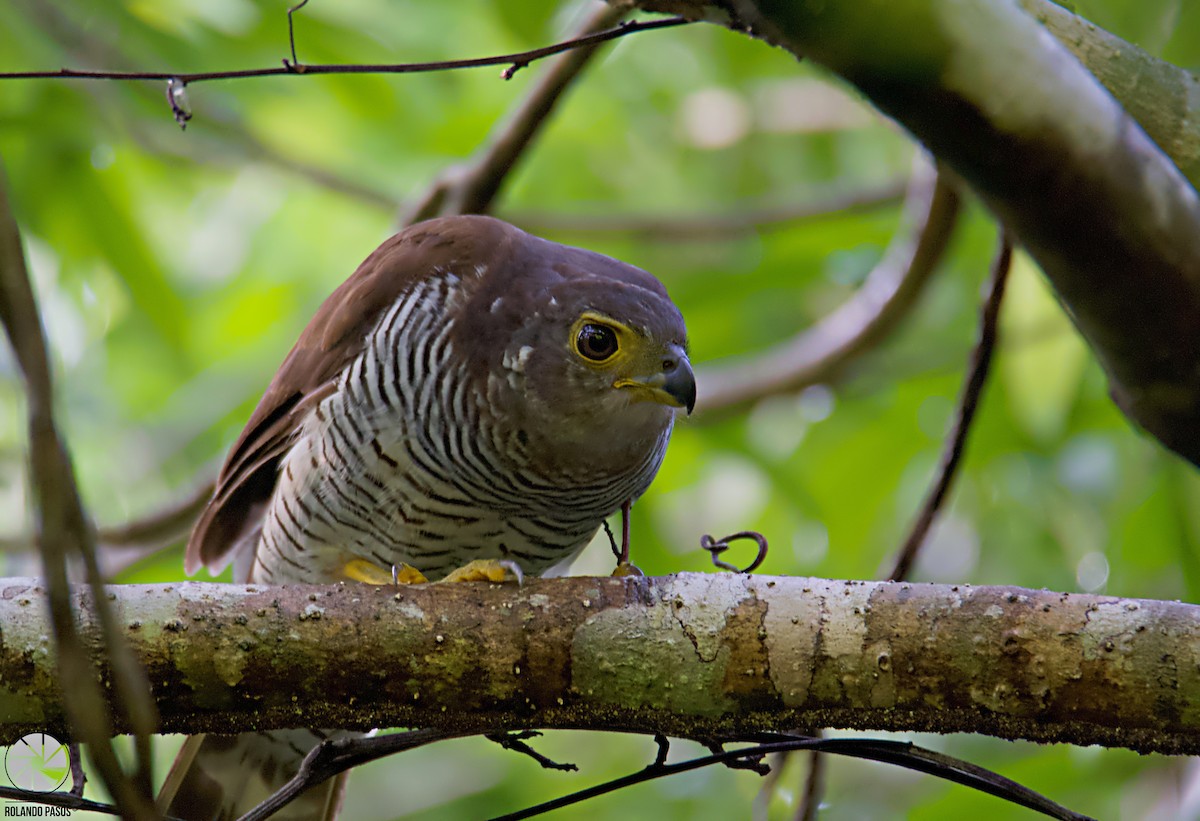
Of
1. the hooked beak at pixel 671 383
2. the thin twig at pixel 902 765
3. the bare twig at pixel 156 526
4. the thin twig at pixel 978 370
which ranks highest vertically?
the bare twig at pixel 156 526

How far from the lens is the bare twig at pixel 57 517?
981 mm

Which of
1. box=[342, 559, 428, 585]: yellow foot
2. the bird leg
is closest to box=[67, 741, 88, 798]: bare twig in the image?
the bird leg

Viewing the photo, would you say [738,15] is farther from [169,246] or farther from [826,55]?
[169,246]

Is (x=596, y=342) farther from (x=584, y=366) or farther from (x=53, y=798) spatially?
(x=53, y=798)

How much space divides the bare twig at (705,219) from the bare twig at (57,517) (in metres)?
4.62

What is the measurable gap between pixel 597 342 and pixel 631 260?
3.40m

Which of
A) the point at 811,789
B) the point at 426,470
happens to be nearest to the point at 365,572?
the point at 426,470

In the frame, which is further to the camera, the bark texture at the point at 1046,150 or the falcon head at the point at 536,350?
the falcon head at the point at 536,350

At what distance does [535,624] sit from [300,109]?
5116 millimetres

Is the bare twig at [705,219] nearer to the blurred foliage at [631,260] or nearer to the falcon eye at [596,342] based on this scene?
the blurred foliage at [631,260]

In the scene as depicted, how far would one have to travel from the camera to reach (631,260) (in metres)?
6.59

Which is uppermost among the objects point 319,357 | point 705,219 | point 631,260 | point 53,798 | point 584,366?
point 631,260

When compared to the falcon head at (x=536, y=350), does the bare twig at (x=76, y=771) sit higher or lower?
lower


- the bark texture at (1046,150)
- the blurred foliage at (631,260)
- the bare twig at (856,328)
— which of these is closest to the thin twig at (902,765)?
the bark texture at (1046,150)
